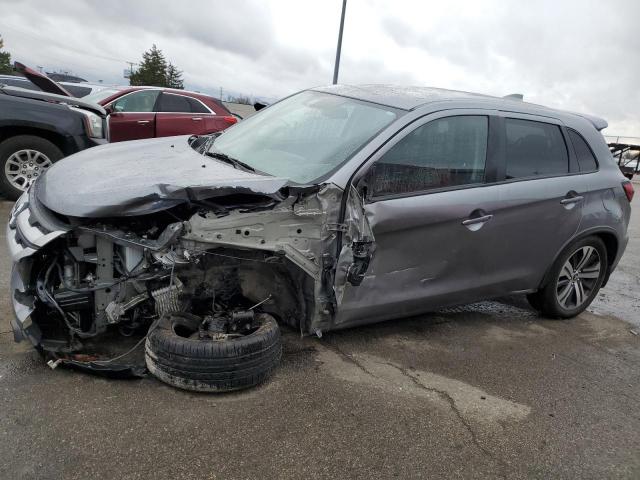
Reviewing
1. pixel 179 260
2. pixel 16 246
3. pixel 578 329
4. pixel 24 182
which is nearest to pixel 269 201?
pixel 179 260

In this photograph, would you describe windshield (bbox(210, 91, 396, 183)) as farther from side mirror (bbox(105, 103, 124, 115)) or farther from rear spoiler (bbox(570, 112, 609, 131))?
side mirror (bbox(105, 103, 124, 115))

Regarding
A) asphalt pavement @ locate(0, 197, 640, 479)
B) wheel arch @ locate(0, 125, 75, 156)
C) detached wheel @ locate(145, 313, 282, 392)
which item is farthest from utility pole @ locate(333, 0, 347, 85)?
detached wheel @ locate(145, 313, 282, 392)

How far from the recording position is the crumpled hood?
8.63 ft

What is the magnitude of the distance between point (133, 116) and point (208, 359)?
7.32 metres

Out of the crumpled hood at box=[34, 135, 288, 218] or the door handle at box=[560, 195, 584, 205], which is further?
the door handle at box=[560, 195, 584, 205]

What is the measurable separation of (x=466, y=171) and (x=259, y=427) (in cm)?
210

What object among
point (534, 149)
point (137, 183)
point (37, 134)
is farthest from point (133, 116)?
point (534, 149)

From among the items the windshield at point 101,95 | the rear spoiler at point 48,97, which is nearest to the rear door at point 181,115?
the windshield at point 101,95

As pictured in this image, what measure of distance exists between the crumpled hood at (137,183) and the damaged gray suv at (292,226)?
0.01m

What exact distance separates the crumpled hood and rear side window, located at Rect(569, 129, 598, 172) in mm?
2573

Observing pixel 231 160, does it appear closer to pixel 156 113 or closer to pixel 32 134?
pixel 32 134

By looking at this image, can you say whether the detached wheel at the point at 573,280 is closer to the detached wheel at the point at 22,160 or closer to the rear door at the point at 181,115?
the detached wheel at the point at 22,160

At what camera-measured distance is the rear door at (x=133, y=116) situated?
8836 mm

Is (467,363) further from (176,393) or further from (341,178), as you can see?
(176,393)
